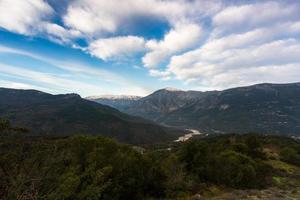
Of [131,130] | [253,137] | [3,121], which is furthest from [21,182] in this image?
[131,130]

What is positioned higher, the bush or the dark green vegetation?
the dark green vegetation

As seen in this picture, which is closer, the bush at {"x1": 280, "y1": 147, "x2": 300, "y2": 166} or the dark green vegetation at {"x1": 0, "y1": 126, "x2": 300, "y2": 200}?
the dark green vegetation at {"x1": 0, "y1": 126, "x2": 300, "y2": 200}

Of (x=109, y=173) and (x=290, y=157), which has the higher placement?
(x=109, y=173)

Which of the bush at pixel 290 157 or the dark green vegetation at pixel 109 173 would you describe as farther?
the bush at pixel 290 157

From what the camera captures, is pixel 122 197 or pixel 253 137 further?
pixel 253 137

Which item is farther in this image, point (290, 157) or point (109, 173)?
point (290, 157)

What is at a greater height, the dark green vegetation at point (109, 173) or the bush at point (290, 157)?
the dark green vegetation at point (109, 173)

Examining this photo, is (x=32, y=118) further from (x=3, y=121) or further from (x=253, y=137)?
(x=3, y=121)

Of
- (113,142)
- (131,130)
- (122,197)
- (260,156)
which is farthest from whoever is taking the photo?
(131,130)
